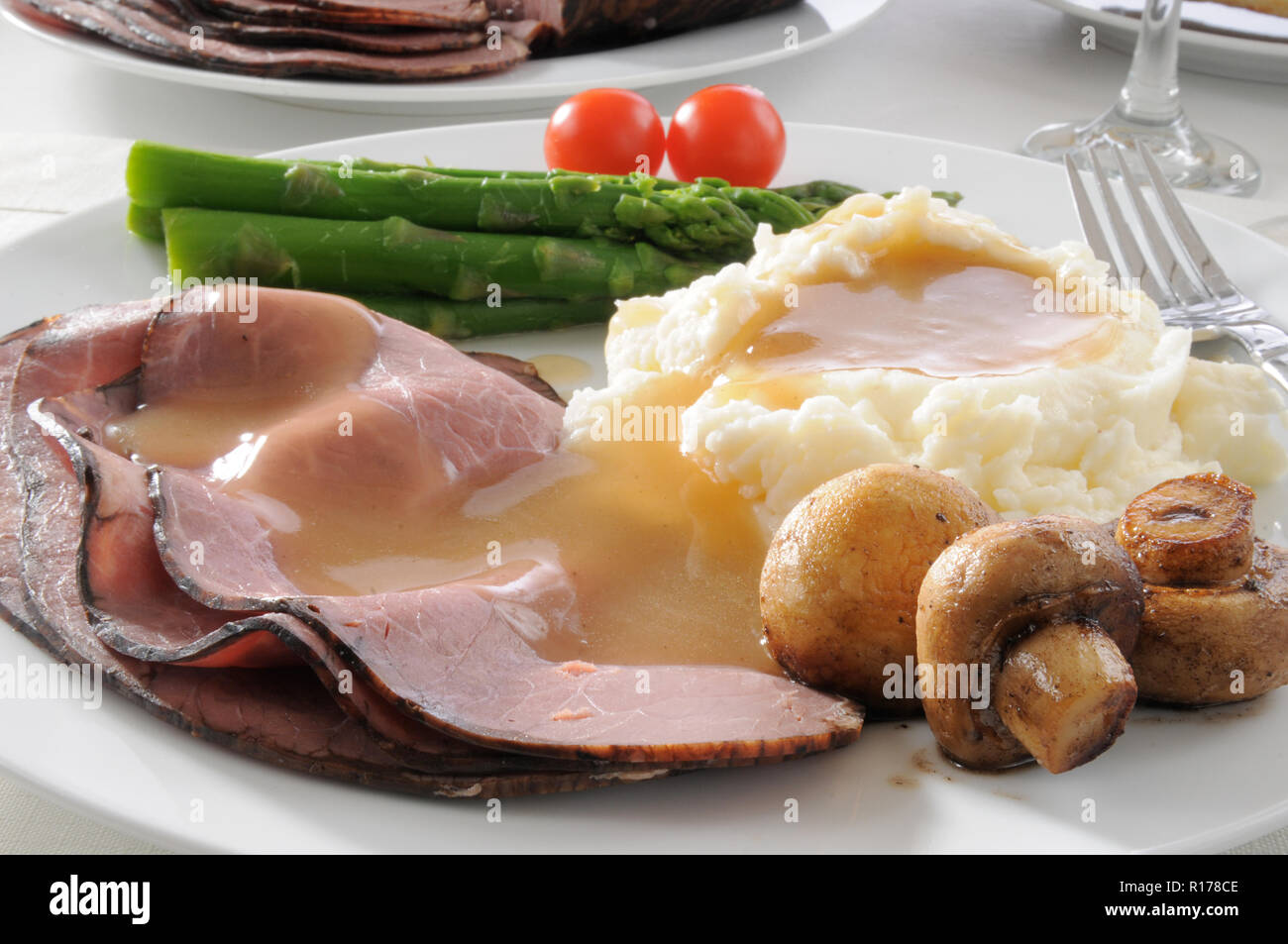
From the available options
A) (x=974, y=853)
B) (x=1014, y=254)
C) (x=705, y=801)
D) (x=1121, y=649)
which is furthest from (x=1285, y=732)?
(x=1014, y=254)

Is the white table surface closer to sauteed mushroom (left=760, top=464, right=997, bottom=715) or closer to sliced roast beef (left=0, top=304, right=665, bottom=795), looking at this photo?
sliced roast beef (left=0, top=304, right=665, bottom=795)

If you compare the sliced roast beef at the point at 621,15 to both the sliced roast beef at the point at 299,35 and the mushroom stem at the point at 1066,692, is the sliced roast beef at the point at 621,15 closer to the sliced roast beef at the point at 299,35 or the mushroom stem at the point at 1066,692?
the sliced roast beef at the point at 299,35

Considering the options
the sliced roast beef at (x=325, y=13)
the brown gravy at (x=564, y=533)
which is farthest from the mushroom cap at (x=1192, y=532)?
the sliced roast beef at (x=325, y=13)

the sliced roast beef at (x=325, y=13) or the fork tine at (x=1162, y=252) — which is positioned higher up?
the sliced roast beef at (x=325, y=13)

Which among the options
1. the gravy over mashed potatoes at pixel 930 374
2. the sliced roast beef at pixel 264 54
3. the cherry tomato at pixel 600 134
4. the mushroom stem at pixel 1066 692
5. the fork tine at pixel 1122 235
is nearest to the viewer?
the mushroom stem at pixel 1066 692

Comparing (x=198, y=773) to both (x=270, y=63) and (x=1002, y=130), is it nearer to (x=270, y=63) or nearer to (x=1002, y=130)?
(x=270, y=63)

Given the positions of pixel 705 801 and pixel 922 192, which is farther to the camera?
pixel 922 192
